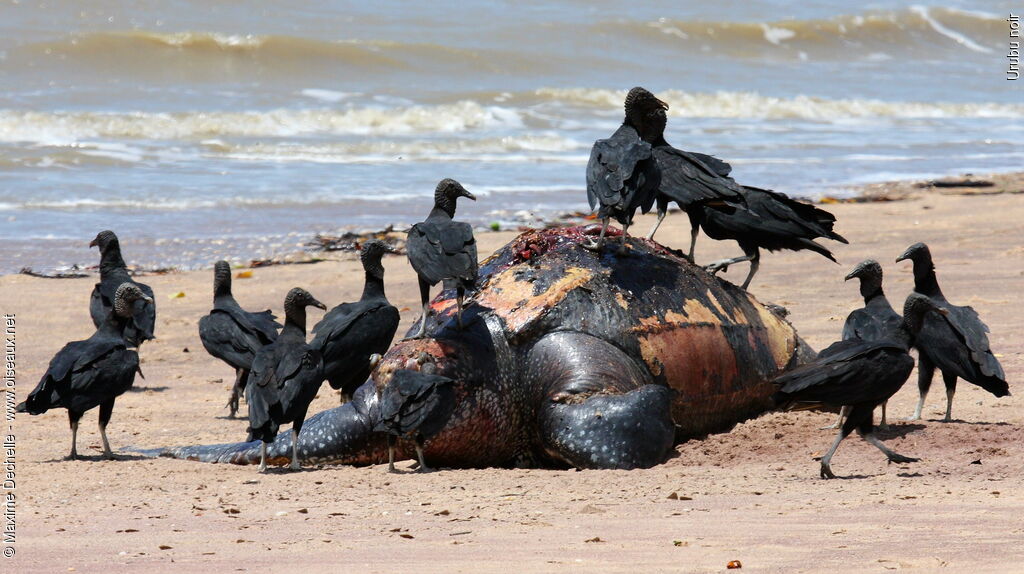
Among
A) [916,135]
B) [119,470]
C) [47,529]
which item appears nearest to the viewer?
[47,529]

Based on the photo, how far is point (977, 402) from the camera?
7699 mm

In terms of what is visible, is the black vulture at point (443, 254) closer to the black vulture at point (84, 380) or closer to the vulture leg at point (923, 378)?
the black vulture at point (84, 380)

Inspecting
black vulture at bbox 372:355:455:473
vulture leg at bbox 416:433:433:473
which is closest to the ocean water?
vulture leg at bbox 416:433:433:473

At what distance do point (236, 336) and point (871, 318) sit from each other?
3.68 m

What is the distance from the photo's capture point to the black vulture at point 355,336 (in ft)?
21.9

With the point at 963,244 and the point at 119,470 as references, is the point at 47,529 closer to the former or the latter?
the point at 119,470

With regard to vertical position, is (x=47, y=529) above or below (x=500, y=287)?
below

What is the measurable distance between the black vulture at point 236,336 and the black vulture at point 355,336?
3.72 ft

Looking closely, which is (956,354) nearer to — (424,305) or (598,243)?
(598,243)

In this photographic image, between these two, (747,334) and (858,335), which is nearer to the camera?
(858,335)

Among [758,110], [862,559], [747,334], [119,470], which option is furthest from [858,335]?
[758,110]

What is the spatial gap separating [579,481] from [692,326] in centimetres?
139

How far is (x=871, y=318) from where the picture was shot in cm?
690

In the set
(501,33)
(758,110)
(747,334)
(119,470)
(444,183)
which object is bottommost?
(119,470)
